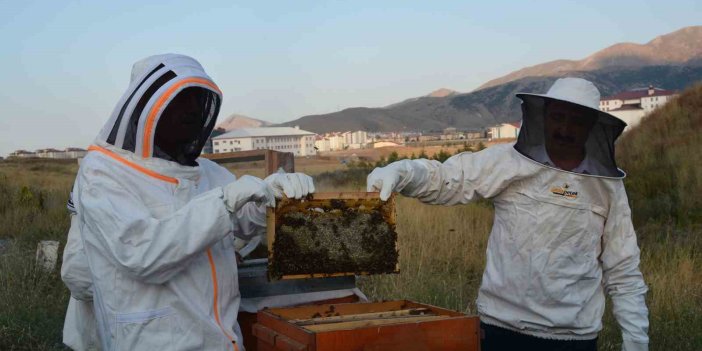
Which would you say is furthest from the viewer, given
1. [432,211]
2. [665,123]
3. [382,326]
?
[665,123]

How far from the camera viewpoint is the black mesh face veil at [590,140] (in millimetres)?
4020

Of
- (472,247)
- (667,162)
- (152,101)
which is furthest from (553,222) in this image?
(667,162)

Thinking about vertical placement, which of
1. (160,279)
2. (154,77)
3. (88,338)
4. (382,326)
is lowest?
(88,338)

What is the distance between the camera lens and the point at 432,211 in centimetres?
1460

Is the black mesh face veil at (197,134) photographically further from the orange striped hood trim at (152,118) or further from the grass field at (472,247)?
the grass field at (472,247)

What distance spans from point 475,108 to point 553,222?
15711cm

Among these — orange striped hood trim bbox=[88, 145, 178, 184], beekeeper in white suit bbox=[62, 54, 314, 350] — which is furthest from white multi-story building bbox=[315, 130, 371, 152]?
orange striped hood trim bbox=[88, 145, 178, 184]

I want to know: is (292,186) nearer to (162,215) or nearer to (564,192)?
(162,215)

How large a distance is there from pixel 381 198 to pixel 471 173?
730 millimetres

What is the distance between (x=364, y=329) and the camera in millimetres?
2955

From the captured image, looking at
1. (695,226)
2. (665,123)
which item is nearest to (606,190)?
(695,226)

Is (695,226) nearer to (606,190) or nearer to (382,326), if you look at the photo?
(606,190)

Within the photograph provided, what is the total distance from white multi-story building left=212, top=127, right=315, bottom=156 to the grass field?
58.5 meters

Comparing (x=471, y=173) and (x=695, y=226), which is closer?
(x=471, y=173)
